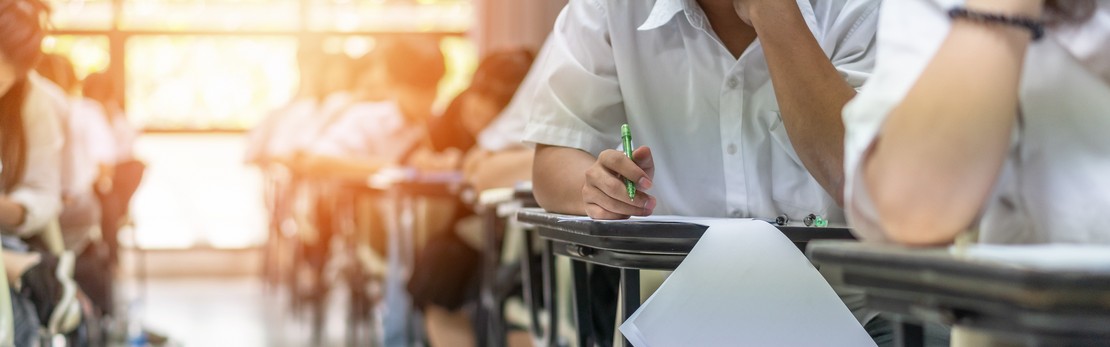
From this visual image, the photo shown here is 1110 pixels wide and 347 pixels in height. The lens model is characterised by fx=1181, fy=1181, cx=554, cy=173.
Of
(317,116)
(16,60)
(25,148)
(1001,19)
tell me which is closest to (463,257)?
(25,148)

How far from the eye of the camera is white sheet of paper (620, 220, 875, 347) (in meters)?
1.07

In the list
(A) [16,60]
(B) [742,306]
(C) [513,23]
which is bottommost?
(B) [742,306]

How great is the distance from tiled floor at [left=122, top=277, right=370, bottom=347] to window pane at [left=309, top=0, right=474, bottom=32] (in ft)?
6.93

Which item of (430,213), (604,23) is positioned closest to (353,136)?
(430,213)

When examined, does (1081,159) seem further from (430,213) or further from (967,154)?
(430,213)

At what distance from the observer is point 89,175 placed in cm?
283

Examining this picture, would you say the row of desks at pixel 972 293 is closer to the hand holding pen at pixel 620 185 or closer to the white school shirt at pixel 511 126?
the hand holding pen at pixel 620 185

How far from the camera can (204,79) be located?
9.11 metres

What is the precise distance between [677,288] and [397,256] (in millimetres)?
3353

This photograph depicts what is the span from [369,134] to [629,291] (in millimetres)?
4689

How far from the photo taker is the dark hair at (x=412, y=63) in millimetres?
5391

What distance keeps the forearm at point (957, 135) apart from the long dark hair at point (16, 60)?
1.58 meters

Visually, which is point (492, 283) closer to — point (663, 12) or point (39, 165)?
point (39, 165)

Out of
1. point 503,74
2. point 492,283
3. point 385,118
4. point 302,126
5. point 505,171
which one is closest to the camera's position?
point 492,283
